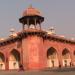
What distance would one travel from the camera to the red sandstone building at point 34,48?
24.5 metres

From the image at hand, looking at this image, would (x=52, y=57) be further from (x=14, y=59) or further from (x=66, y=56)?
(x=14, y=59)

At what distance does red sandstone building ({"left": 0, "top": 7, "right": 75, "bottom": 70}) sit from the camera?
2447cm

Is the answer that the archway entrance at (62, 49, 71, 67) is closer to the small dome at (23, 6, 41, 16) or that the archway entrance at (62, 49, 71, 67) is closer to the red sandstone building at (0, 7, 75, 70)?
the red sandstone building at (0, 7, 75, 70)

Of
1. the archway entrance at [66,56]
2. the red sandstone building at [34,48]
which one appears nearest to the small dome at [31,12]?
the red sandstone building at [34,48]

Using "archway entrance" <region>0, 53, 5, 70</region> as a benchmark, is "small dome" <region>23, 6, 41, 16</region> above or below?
above

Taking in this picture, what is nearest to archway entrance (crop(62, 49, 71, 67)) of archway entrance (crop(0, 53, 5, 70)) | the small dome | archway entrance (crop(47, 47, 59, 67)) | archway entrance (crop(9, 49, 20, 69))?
archway entrance (crop(47, 47, 59, 67))

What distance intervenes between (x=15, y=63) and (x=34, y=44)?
17.8ft

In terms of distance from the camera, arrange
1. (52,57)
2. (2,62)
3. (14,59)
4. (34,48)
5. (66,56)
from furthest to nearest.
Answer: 1. (66,56)
2. (2,62)
3. (52,57)
4. (14,59)
5. (34,48)

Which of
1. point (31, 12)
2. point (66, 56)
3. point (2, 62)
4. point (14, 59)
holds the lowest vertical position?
point (2, 62)

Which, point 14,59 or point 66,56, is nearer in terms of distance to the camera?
point 14,59

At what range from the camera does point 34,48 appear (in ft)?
80.6

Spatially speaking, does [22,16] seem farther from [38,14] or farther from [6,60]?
[6,60]

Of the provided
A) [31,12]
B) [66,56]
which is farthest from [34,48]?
[66,56]

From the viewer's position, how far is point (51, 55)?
29.6m
